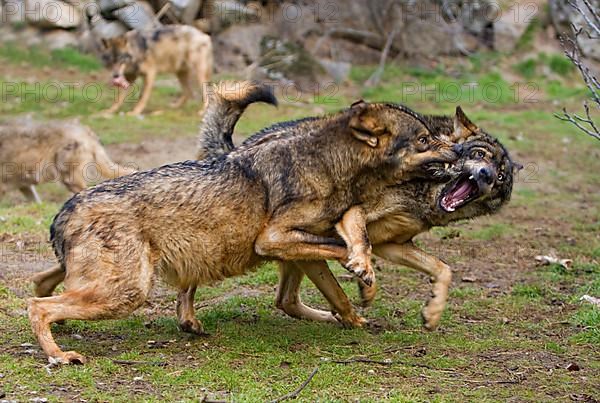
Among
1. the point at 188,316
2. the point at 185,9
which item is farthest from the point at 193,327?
the point at 185,9

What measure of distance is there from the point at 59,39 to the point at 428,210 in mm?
16332

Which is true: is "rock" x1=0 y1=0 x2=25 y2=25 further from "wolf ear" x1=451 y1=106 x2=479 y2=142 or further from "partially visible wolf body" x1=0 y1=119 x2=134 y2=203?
"wolf ear" x1=451 y1=106 x2=479 y2=142

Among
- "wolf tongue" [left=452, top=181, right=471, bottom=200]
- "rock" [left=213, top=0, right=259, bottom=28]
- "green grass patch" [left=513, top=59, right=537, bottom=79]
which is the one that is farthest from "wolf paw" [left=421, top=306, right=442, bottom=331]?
"rock" [left=213, top=0, right=259, bottom=28]

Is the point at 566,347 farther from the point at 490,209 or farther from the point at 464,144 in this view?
the point at 464,144

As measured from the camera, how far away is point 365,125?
6516 mm

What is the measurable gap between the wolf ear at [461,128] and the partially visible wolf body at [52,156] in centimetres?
611

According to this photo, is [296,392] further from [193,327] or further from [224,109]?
[224,109]

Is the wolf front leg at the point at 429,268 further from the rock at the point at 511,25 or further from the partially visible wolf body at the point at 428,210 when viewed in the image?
the rock at the point at 511,25

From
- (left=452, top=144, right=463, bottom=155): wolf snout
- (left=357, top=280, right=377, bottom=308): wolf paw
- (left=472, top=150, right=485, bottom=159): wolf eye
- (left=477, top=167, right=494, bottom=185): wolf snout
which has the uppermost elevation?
(left=452, top=144, right=463, bottom=155): wolf snout

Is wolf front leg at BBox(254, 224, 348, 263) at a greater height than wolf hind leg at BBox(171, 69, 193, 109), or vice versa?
wolf front leg at BBox(254, 224, 348, 263)

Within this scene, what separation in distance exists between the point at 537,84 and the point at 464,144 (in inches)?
572

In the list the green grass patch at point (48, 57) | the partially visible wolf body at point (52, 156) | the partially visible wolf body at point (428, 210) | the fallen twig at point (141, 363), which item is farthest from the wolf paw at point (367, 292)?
the green grass patch at point (48, 57)

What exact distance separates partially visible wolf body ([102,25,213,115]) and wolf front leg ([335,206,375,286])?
37.7 ft

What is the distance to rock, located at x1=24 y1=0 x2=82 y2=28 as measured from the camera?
21.2 metres
